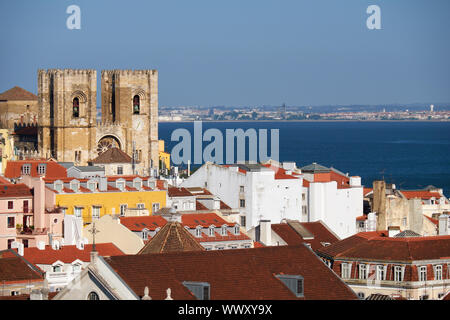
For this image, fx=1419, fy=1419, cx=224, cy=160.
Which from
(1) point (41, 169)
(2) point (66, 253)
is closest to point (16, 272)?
(2) point (66, 253)

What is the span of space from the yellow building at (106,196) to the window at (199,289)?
26.1 meters

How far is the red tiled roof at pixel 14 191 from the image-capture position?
55125mm

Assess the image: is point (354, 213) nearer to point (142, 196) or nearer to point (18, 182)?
point (142, 196)

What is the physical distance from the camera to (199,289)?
2986 centimetres

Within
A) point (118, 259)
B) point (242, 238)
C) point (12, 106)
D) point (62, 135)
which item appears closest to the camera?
point (118, 259)

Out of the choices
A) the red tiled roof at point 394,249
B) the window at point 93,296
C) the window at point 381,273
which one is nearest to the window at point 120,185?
the red tiled roof at point 394,249

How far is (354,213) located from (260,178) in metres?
5.34

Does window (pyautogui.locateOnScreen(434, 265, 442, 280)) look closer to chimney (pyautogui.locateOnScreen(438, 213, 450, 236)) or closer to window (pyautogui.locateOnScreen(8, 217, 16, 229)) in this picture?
chimney (pyautogui.locateOnScreen(438, 213, 450, 236))

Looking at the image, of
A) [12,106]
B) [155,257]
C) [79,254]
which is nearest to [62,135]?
[12,106]

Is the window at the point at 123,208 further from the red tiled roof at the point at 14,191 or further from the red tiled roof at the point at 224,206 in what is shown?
the red tiled roof at the point at 224,206

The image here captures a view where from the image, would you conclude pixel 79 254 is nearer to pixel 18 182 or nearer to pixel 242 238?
pixel 242 238
